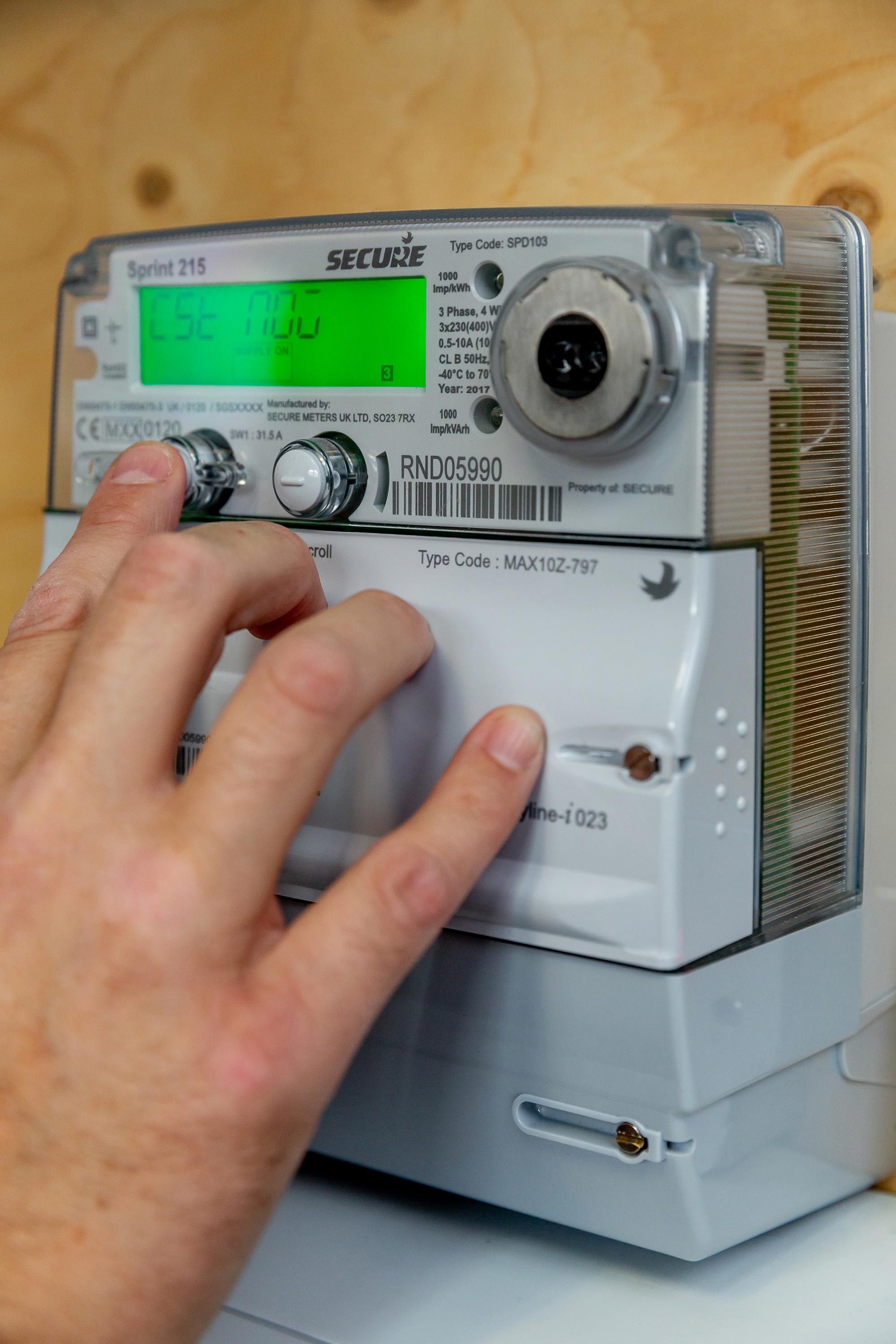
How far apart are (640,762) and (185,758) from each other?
0.74ft

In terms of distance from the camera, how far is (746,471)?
1.59ft

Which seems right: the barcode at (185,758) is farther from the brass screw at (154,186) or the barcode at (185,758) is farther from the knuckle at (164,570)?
the brass screw at (154,186)

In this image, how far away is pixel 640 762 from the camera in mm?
472

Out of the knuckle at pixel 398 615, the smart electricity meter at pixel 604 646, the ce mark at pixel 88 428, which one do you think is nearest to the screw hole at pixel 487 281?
the smart electricity meter at pixel 604 646

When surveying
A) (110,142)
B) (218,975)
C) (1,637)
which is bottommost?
(218,975)

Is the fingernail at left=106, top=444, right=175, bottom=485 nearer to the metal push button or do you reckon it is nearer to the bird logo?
the metal push button

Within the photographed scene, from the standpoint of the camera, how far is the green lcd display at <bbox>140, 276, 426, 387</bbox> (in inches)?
21.2

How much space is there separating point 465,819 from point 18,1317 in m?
0.21

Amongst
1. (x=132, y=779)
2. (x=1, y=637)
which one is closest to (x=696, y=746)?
(x=132, y=779)

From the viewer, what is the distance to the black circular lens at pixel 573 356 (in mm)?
465

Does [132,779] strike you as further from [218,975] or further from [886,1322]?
[886,1322]

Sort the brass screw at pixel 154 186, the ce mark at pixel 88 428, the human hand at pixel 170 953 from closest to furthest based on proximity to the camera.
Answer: the human hand at pixel 170 953, the ce mark at pixel 88 428, the brass screw at pixel 154 186

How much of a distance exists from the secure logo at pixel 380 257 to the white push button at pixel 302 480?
0.08 m

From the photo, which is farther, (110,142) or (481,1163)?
(110,142)
